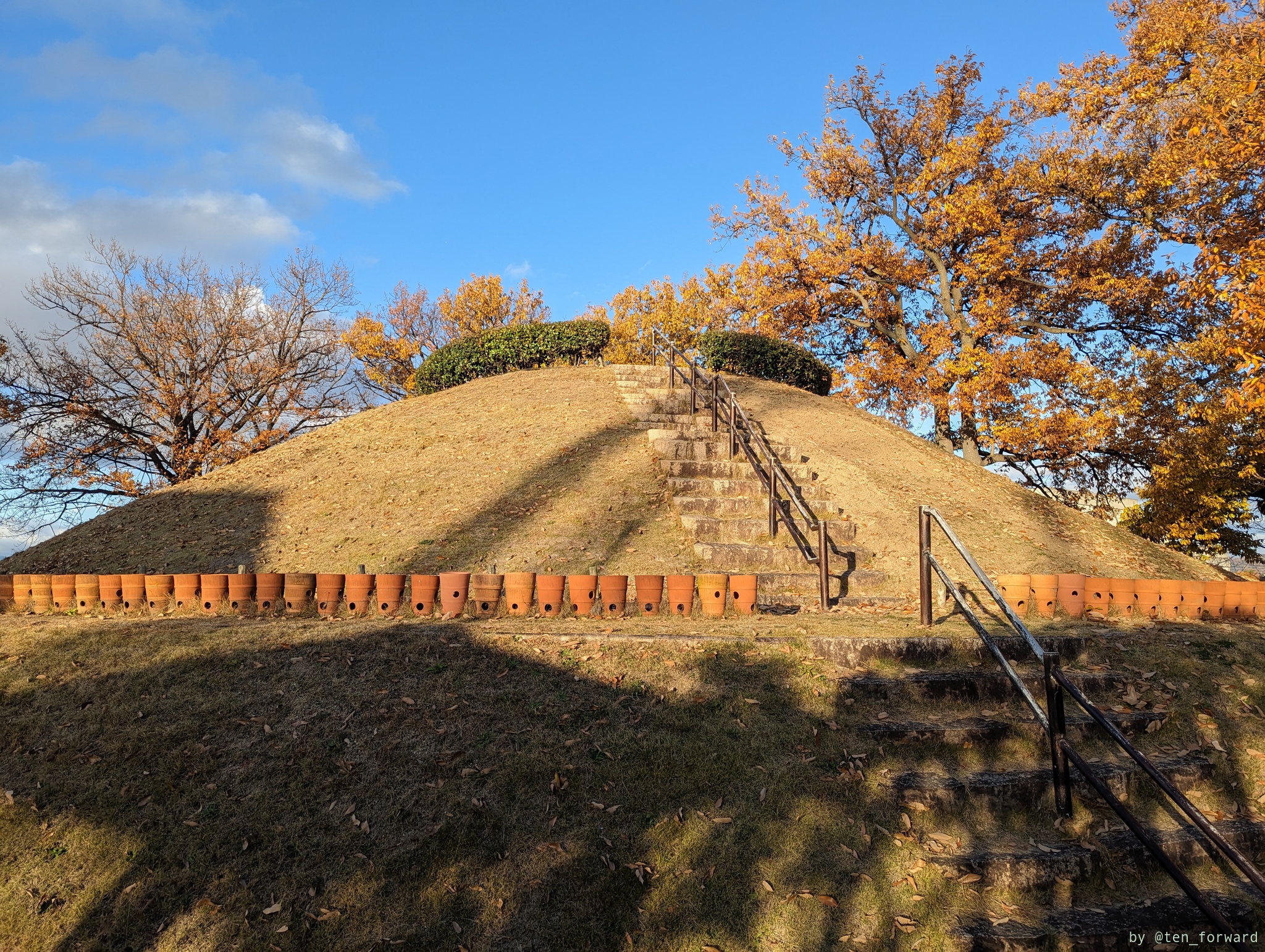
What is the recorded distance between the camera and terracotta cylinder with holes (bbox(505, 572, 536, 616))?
6.16 metres

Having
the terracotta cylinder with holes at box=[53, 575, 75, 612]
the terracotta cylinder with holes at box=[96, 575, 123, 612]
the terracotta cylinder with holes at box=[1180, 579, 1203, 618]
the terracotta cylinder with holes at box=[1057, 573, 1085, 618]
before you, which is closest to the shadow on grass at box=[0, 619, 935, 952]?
the terracotta cylinder with holes at box=[96, 575, 123, 612]

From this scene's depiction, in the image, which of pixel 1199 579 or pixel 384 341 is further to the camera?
pixel 384 341

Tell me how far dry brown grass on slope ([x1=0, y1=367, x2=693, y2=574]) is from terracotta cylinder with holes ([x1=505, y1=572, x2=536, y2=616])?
116cm

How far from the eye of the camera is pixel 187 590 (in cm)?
677

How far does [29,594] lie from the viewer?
7188 millimetres

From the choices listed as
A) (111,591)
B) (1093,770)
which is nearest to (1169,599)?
(1093,770)

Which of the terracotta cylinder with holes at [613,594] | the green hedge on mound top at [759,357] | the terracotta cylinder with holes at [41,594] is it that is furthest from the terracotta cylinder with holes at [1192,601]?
the terracotta cylinder with holes at [41,594]

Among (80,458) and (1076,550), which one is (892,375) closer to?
(1076,550)

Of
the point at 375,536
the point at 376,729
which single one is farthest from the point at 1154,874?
the point at 375,536

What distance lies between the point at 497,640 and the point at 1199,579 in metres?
9.55

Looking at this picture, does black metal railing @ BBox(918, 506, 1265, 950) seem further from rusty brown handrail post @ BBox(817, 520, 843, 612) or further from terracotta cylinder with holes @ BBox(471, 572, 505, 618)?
terracotta cylinder with holes @ BBox(471, 572, 505, 618)

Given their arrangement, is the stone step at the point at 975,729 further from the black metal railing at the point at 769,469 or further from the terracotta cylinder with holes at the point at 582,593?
the terracotta cylinder with holes at the point at 582,593

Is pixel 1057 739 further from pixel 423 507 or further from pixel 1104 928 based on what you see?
pixel 423 507

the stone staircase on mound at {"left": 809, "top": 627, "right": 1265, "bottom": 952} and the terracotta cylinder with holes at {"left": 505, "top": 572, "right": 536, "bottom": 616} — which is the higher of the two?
the terracotta cylinder with holes at {"left": 505, "top": 572, "right": 536, "bottom": 616}
